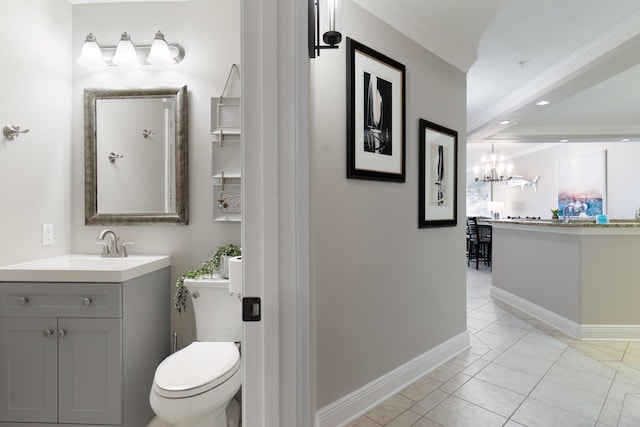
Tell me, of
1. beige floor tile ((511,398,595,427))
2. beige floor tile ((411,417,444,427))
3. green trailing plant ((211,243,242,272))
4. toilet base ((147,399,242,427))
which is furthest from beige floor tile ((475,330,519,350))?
green trailing plant ((211,243,242,272))

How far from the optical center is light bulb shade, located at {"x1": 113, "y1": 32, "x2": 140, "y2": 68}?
2.04 metres

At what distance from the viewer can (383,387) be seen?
1971 millimetres

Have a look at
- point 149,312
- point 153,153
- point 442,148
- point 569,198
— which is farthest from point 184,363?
point 569,198

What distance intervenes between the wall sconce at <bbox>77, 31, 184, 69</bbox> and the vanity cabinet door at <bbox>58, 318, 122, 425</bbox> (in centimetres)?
162

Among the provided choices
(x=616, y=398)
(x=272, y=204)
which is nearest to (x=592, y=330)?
(x=616, y=398)

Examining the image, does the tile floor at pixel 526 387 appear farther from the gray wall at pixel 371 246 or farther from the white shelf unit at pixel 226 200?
the white shelf unit at pixel 226 200

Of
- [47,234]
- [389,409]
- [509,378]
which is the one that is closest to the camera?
[389,409]

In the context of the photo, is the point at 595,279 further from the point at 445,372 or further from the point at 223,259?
the point at 223,259

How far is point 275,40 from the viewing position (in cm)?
80

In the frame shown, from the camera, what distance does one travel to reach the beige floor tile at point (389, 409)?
71.5 inches

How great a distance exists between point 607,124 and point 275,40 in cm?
656

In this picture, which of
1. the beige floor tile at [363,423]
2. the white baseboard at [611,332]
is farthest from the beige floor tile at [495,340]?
the beige floor tile at [363,423]

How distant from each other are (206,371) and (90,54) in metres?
2.11

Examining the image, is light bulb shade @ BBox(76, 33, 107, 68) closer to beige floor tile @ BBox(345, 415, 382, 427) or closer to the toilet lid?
the toilet lid
